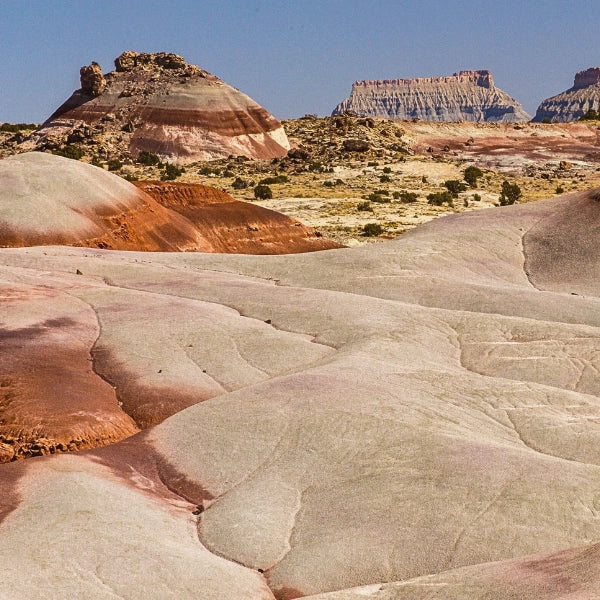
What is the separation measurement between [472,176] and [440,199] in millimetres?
11198

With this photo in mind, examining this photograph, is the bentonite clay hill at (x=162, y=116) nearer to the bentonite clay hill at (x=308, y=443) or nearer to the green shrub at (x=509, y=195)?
the green shrub at (x=509, y=195)

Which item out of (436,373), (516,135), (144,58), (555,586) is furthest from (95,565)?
(516,135)

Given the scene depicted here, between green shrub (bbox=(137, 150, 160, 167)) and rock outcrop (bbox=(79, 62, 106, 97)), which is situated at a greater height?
rock outcrop (bbox=(79, 62, 106, 97))

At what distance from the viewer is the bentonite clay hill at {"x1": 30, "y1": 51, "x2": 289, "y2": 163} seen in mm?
70938

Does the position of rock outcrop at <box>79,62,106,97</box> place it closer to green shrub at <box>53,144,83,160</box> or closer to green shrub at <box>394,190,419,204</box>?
green shrub at <box>53,144,83,160</box>

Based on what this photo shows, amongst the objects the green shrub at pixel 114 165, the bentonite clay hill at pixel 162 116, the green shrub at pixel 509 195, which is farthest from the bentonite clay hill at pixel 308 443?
the bentonite clay hill at pixel 162 116

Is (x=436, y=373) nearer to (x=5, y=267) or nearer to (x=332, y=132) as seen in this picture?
(x=5, y=267)

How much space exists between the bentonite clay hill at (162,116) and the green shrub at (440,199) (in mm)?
21213

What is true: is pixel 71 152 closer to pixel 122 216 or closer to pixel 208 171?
pixel 208 171

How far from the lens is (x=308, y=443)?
45.5 feet

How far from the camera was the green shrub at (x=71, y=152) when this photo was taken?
65.6 m

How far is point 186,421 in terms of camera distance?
15.1 metres

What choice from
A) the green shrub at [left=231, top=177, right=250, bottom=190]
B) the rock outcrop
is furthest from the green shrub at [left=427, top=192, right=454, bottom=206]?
the rock outcrop

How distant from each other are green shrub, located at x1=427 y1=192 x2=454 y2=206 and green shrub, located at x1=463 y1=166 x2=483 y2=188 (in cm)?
738
